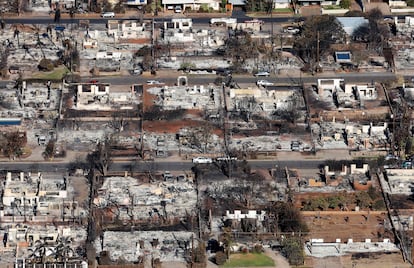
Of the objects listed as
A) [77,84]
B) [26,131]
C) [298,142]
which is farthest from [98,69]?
[298,142]

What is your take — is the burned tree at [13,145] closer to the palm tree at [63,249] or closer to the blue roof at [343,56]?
the palm tree at [63,249]

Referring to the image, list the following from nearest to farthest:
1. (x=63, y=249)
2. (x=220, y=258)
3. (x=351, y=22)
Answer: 1. (x=220, y=258)
2. (x=63, y=249)
3. (x=351, y=22)

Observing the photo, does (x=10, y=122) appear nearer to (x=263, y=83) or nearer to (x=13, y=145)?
(x=13, y=145)

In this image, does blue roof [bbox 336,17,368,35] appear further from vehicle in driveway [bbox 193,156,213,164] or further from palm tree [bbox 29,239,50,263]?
palm tree [bbox 29,239,50,263]

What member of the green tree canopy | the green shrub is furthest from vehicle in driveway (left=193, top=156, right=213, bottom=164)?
the green tree canopy

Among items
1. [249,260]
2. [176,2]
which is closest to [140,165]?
[249,260]

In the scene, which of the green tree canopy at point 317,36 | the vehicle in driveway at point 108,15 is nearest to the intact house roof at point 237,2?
the green tree canopy at point 317,36
